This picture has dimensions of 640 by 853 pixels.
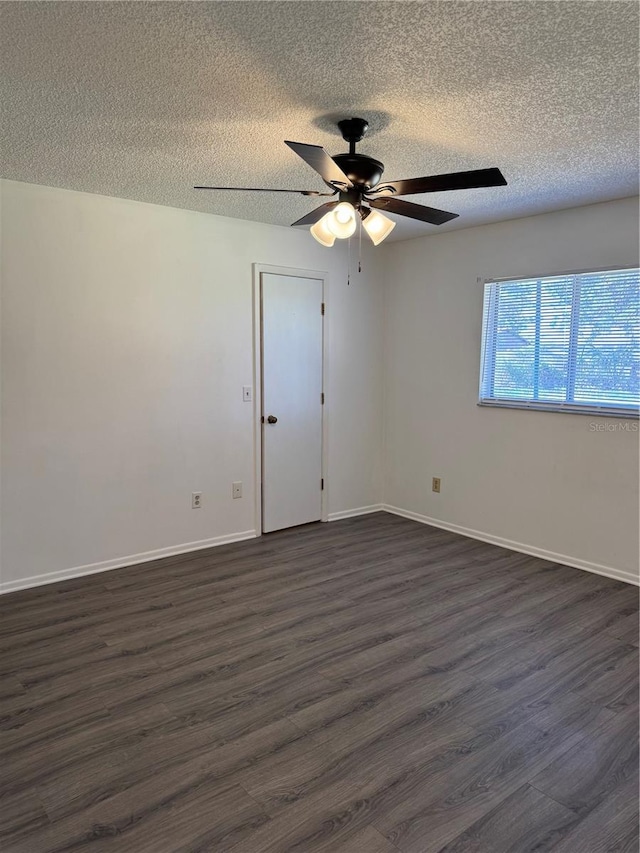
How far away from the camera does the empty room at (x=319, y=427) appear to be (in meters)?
1.81

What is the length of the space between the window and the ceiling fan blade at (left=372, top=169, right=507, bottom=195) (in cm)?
184

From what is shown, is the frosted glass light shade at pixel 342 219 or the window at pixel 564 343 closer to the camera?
the frosted glass light shade at pixel 342 219

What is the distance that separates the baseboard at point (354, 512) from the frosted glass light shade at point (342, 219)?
9.88 feet

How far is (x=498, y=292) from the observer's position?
4309mm

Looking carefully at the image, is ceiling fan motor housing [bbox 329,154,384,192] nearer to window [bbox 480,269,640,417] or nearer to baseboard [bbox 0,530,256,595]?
window [bbox 480,269,640,417]

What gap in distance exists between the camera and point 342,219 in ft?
7.98

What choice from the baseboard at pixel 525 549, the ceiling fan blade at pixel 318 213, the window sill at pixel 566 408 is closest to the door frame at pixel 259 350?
the baseboard at pixel 525 549

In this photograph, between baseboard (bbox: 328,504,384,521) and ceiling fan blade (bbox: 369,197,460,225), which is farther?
baseboard (bbox: 328,504,384,521)

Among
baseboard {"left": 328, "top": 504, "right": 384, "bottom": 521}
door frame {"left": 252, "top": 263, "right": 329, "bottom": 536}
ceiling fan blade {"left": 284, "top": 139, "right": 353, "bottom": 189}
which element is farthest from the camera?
baseboard {"left": 328, "top": 504, "right": 384, "bottom": 521}

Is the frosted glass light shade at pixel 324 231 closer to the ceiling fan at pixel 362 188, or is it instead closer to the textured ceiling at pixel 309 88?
the ceiling fan at pixel 362 188

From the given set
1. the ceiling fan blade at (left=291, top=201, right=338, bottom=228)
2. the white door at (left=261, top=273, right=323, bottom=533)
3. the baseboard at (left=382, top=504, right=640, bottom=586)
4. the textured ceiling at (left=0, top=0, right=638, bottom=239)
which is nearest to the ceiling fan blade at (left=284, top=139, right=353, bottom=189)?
the ceiling fan blade at (left=291, top=201, right=338, bottom=228)

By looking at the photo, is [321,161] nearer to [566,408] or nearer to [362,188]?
[362,188]

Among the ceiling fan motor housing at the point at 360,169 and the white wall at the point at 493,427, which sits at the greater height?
the ceiling fan motor housing at the point at 360,169

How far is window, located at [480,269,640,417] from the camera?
3.60 metres
